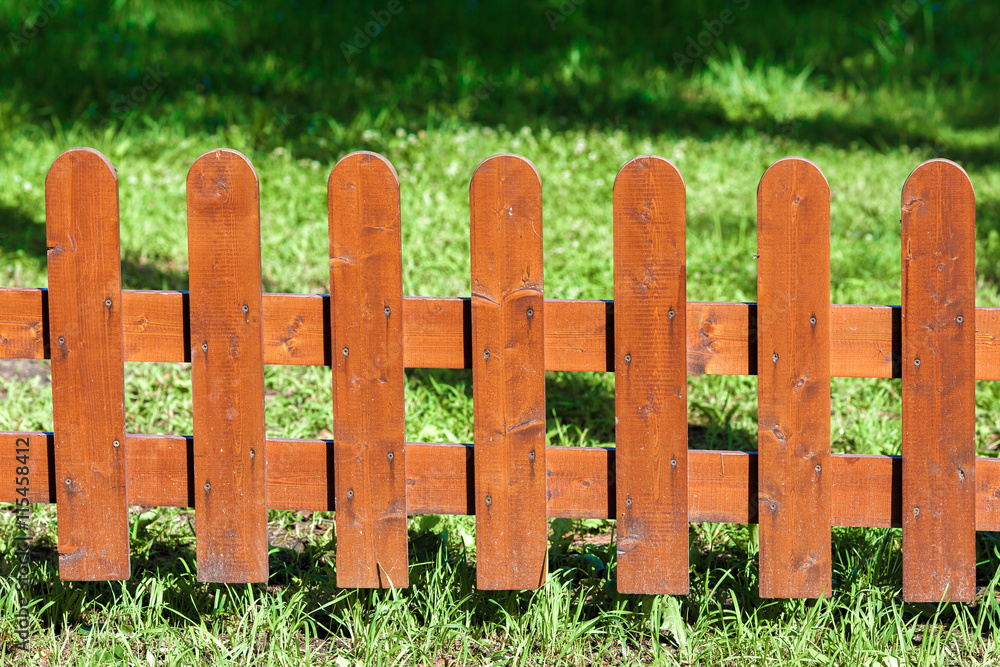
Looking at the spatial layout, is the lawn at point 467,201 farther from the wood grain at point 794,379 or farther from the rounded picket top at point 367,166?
the rounded picket top at point 367,166

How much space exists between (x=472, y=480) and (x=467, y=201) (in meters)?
3.78

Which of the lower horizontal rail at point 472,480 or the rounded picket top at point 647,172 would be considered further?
the lower horizontal rail at point 472,480

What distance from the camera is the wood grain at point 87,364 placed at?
2072mm

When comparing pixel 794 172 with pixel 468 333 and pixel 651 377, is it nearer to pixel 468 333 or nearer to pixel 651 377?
pixel 651 377

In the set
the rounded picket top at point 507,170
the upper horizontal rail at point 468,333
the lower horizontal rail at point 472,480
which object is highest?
the rounded picket top at point 507,170

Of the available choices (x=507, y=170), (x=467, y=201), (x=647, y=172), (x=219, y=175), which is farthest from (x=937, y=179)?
(x=467, y=201)

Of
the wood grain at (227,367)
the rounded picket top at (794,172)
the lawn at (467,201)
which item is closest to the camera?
the rounded picket top at (794,172)

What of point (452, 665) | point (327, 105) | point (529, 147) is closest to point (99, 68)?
point (327, 105)

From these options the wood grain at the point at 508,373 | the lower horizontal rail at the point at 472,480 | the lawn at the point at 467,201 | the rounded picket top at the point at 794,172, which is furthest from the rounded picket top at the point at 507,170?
the lawn at the point at 467,201

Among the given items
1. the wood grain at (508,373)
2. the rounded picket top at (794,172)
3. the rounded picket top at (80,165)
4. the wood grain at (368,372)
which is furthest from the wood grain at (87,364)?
the rounded picket top at (794,172)

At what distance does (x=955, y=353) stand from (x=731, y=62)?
7663 mm

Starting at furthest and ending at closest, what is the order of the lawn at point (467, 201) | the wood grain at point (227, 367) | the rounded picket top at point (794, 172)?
1. the lawn at point (467, 201)
2. the wood grain at point (227, 367)
3. the rounded picket top at point (794, 172)

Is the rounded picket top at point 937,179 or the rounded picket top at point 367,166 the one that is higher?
the rounded picket top at point 367,166

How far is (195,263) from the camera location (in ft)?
6.82
